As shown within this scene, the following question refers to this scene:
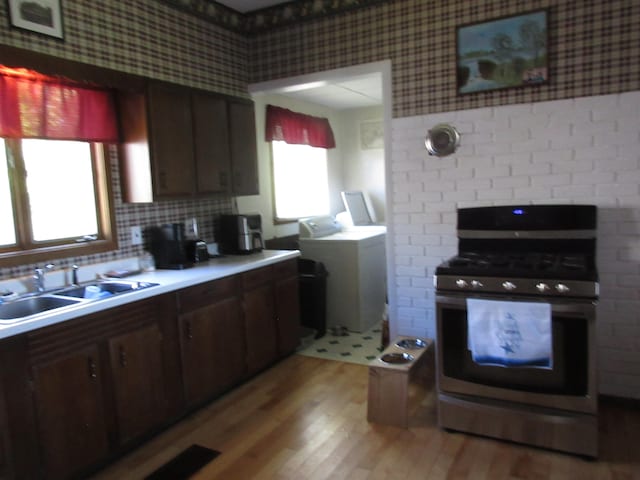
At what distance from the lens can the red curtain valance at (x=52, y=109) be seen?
242 cm

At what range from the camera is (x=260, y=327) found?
3439 millimetres

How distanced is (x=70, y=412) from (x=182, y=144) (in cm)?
176

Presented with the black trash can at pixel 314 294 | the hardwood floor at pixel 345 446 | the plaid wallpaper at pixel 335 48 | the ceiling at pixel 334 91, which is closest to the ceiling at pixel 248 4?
the ceiling at pixel 334 91

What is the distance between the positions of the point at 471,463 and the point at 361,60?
2704 mm

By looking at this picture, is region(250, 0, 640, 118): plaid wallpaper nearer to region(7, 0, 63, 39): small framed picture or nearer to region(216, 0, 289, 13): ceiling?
region(216, 0, 289, 13): ceiling

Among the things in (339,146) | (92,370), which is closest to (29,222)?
(92,370)

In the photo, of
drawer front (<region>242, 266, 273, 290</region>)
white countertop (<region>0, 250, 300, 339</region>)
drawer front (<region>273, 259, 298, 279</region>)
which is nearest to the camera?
white countertop (<region>0, 250, 300, 339</region>)

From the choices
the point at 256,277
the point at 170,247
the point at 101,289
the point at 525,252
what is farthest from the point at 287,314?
the point at 525,252

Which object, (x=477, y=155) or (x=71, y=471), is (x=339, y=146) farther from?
(x=71, y=471)

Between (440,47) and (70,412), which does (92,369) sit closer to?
(70,412)

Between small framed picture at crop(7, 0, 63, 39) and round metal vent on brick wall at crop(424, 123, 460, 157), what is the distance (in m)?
2.27

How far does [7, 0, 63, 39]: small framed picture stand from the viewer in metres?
2.43

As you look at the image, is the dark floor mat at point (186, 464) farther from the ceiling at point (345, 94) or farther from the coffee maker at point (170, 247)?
the ceiling at point (345, 94)

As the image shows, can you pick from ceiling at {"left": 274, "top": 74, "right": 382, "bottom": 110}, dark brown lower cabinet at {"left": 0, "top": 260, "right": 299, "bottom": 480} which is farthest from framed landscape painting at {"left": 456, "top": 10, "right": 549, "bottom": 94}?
dark brown lower cabinet at {"left": 0, "top": 260, "right": 299, "bottom": 480}
